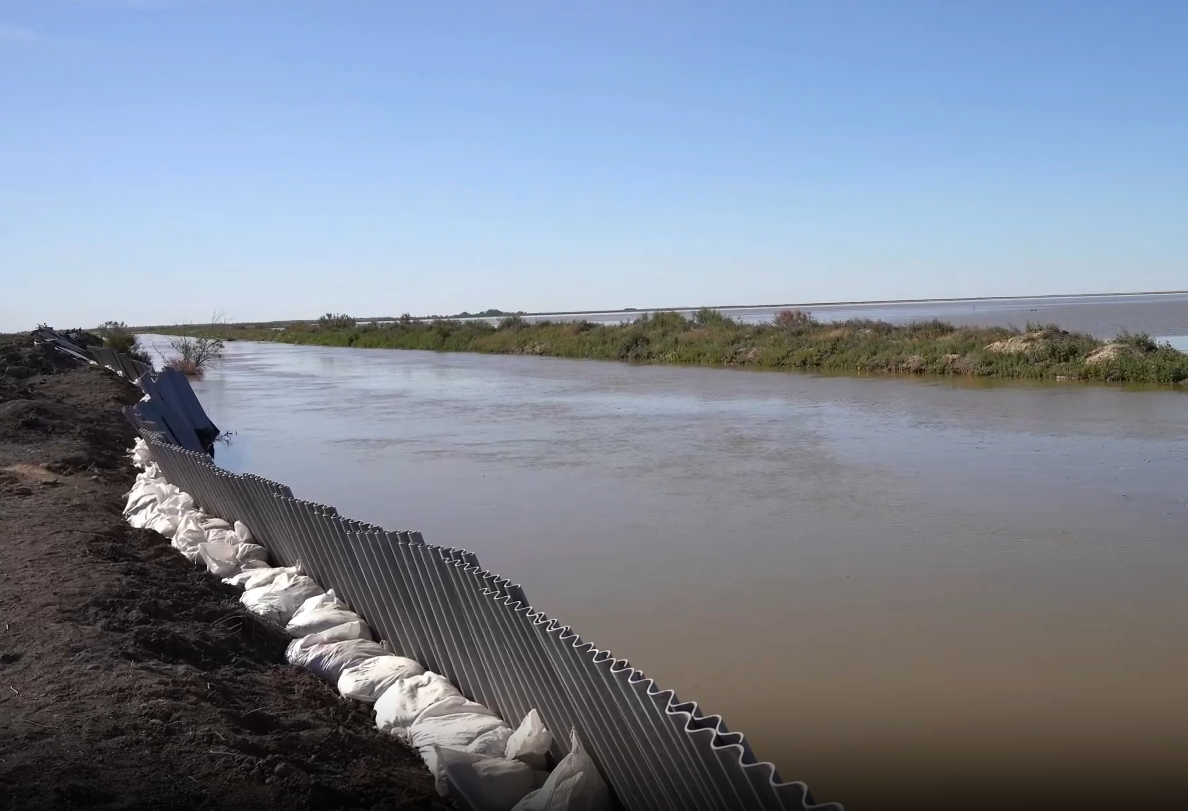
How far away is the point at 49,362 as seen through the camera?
22.6m

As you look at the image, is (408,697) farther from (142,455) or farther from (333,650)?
(142,455)

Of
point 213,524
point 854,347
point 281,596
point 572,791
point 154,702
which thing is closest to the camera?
point 572,791

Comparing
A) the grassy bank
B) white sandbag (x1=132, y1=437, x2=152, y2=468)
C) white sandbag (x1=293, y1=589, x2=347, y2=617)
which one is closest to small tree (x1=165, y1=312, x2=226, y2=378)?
the grassy bank

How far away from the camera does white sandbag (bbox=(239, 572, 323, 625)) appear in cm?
538

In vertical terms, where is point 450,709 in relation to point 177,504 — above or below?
below

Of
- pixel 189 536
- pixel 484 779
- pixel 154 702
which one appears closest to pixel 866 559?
pixel 484 779

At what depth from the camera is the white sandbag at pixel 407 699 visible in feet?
13.4

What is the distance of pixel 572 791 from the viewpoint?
3.21 m

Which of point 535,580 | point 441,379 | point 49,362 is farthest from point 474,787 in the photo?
point 441,379

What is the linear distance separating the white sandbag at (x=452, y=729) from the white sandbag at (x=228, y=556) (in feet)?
8.93

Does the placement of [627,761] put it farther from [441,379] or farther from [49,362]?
[441,379]

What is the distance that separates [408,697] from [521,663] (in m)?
0.68

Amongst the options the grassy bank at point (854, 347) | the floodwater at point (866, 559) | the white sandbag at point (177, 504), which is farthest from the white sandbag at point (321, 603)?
the grassy bank at point (854, 347)

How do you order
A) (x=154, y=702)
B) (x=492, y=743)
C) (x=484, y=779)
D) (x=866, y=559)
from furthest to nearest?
(x=866, y=559)
(x=154, y=702)
(x=492, y=743)
(x=484, y=779)
